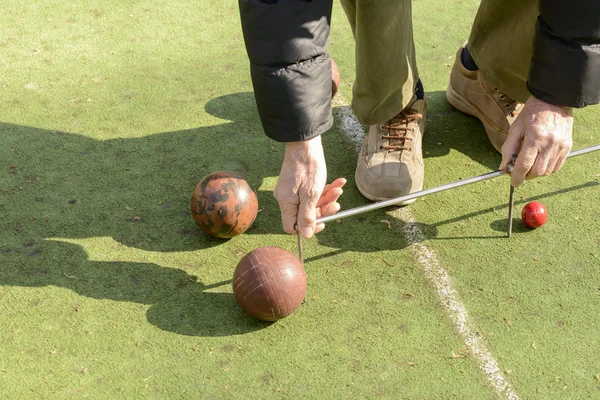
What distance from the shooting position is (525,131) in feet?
11.2

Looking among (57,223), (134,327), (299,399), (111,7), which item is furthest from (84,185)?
(111,7)

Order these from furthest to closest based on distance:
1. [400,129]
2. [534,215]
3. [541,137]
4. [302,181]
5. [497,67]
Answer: [497,67], [400,129], [534,215], [541,137], [302,181]

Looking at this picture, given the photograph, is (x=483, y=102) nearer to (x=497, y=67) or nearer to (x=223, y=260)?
(x=497, y=67)

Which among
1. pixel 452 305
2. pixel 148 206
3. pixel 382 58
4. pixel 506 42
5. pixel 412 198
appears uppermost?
pixel 382 58

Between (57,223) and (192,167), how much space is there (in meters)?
0.87

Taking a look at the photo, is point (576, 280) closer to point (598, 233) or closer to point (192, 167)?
point (598, 233)

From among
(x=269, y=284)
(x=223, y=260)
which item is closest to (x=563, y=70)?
(x=269, y=284)

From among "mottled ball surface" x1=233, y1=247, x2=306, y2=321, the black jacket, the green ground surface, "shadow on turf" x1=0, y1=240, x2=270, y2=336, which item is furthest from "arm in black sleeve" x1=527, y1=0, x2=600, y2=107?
"shadow on turf" x1=0, y1=240, x2=270, y2=336

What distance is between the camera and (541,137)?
333 cm

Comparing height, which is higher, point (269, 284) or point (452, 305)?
point (269, 284)

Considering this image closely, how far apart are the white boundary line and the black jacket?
1026 millimetres

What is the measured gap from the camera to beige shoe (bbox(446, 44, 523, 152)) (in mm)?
4660

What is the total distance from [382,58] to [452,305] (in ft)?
4.53

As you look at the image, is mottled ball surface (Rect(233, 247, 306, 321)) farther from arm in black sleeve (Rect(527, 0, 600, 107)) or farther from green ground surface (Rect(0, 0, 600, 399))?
arm in black sleeve (Rect(527, 0, 600, 107))
